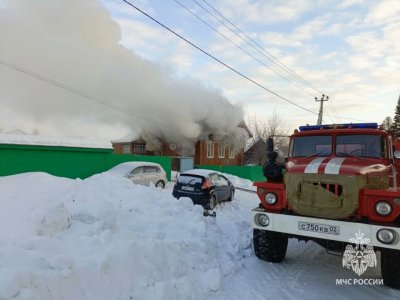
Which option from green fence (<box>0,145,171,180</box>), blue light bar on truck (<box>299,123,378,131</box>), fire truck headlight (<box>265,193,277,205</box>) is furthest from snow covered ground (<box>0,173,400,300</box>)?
green fence (<box>0,145,171,180</box>)

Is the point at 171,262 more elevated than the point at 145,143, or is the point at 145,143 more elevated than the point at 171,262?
the point at 145,143

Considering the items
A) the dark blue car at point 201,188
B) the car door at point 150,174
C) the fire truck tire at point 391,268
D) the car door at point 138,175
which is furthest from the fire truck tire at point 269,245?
the car door at point 150,174

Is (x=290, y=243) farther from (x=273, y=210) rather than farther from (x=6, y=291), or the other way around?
(x=6, y=291)

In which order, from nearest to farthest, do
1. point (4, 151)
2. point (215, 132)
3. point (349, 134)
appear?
point (349, 134) < point (4, 151) < point (215, 132)

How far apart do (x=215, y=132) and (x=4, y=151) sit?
23.7m

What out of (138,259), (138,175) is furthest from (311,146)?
(138,175)

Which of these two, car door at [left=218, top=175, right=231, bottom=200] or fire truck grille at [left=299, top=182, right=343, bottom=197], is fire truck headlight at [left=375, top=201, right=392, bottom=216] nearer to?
fire truck grille at [left=299, top=182, right=343, bottom=197]

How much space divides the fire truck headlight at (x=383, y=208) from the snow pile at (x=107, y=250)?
2.41 meters

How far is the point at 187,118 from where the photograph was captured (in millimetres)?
32438

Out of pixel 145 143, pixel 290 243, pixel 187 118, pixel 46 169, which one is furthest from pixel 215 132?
pixel 290 243

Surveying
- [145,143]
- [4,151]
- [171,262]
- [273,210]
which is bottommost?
[171,262]

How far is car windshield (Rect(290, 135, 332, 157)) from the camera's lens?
6523 millimetres

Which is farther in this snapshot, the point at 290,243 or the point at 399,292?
the point at 290,243

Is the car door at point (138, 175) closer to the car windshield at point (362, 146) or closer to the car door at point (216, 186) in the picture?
the car door at point (216, 186)
